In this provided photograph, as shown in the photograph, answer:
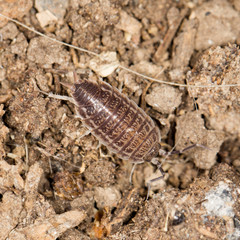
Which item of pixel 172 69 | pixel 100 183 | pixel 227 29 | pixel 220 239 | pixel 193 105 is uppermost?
pixel 227 29

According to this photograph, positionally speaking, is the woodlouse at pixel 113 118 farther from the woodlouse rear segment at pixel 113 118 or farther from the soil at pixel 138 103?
the soil at pixel 138 103

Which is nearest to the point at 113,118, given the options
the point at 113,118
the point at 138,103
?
the point at 113,118

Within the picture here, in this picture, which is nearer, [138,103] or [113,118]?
[113,118]

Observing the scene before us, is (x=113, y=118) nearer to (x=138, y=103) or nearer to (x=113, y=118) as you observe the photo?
(x=113, y=118)

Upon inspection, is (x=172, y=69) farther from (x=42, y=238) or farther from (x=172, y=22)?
(x=42, y=238)

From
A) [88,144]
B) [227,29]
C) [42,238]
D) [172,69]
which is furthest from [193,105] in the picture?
[42,238]

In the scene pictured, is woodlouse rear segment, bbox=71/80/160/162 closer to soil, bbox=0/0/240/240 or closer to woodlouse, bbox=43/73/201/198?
woodlouse, bbox=43/73/201/198
